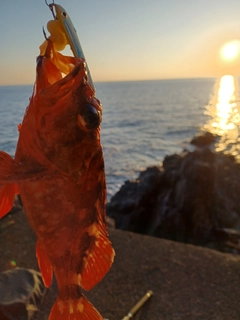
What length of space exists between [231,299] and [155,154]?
1937 centimetres

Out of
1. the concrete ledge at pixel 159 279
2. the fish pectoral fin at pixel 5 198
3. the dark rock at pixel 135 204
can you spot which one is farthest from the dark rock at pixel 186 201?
the fish pectoral fin at pixel 5 198

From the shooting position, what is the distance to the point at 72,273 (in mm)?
2314

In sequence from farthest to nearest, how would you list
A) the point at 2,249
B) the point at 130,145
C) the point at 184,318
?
the point at 130,145
the point at 2,249
the point at 184,318

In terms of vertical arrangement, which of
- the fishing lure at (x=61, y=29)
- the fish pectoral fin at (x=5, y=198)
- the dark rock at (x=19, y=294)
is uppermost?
the fishing lure at (x=61, y=29)

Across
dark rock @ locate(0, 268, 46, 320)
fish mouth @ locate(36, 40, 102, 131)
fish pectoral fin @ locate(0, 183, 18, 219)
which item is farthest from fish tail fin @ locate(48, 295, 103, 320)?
dark rock @ locate(0, 268, 46, 320)

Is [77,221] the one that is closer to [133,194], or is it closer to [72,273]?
[72,273]

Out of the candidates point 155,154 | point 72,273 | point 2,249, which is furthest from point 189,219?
point 155,154

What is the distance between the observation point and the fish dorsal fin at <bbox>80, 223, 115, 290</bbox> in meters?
2.28

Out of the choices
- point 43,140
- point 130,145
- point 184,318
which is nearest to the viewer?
point 43,140

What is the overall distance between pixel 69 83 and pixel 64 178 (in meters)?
0.54

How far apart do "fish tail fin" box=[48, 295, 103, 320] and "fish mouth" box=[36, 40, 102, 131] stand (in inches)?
46.2

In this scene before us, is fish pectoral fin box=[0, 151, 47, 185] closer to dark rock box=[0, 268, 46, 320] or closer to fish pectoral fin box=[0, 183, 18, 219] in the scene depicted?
fish pectoral fin box=[0, 183, 18, 219]

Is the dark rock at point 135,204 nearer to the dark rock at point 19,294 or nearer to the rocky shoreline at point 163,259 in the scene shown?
the rocky shoreline at point 163,259

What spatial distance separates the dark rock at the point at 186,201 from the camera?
33.2 feet
